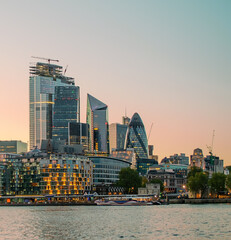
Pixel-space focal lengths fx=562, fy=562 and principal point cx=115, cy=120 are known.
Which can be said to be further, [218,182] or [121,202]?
[218,182]

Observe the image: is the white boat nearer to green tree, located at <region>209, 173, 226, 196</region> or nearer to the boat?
the boat

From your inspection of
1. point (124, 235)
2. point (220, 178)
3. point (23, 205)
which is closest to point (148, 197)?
point (220, 178)

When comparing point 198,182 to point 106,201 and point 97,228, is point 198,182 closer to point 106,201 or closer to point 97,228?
point 106,201

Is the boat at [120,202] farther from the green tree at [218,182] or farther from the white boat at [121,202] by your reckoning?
the green tree at [218,182]

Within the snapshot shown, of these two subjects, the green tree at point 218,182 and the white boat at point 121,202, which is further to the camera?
the green tree at point 218,182

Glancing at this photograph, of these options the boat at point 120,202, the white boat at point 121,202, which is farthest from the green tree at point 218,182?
the white boat at point 121,202

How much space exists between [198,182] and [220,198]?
9.29 metres

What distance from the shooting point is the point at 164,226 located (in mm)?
84938

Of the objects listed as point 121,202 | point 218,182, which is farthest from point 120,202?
point 218,182

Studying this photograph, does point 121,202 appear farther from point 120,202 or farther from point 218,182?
point 218,182

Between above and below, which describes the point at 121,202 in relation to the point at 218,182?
below

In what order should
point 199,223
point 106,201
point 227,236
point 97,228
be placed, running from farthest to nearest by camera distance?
point 106,201
point 199,223
point 97,228
point 227,236

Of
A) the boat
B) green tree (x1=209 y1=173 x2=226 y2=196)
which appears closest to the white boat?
the boat

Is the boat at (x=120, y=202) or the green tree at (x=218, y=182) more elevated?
the green tree at (x=218, y=182)
